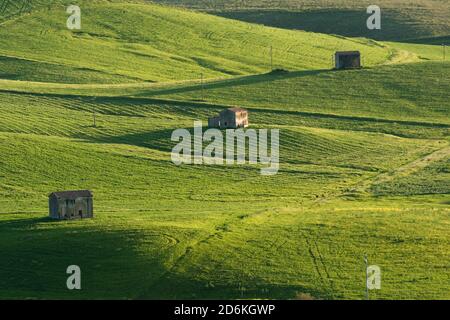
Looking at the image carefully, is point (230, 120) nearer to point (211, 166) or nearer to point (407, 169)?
point (211, 166)

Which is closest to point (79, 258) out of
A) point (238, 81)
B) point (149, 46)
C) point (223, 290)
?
point (223, 290)

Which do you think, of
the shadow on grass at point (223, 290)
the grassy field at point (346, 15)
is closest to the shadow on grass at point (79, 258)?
the shadow on grass at point (223, 290)

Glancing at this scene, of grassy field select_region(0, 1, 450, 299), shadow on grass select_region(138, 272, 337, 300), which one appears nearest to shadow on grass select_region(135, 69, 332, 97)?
grassy field select_region(0, 1, 450, 299)

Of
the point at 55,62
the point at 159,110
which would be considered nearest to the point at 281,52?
the point at 55,62

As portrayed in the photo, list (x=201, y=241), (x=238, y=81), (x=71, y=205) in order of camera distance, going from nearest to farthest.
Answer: (x=201, y=241)
(x=71, y=205)
(x=238, y=81)

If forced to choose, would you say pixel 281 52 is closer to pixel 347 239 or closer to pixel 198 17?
pixel 198 17

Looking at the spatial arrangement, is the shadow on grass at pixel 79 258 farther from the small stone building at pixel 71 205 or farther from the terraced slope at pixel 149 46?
the terraced slope at pixel 149 46
